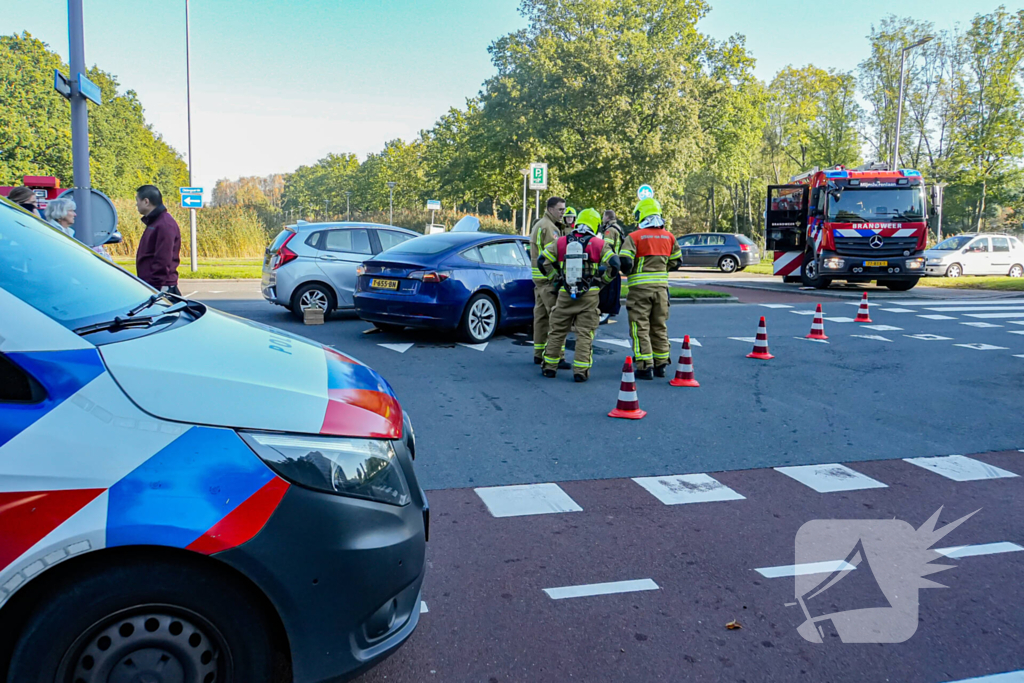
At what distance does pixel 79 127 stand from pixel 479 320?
536 cm

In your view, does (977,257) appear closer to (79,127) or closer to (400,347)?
(400,347)

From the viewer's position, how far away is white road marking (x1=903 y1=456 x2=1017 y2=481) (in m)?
5.73

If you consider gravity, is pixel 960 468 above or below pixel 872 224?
below

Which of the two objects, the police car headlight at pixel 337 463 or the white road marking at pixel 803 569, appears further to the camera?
the white road marking at pixel 803 569

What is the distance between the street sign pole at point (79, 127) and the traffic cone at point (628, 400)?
20.3 ft

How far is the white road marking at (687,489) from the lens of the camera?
5.11 meters

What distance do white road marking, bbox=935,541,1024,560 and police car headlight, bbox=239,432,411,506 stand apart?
3.19 meters

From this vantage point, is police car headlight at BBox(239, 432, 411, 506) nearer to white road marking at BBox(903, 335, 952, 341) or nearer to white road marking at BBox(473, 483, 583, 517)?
white road marking at BBox(473, 483, 583, 517)

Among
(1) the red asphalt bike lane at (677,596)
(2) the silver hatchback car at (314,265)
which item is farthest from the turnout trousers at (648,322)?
(2) the silver hatchback car at (314,265)

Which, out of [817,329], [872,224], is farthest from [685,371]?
[872,224]

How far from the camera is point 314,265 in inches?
498

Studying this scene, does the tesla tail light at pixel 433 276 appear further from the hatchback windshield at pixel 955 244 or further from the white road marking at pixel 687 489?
the hatchback windshield at pixel 955 244

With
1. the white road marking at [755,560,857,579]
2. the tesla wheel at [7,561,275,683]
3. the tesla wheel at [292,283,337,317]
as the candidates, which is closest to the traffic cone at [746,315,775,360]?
the tesla wheel at [292,283,337,317]
